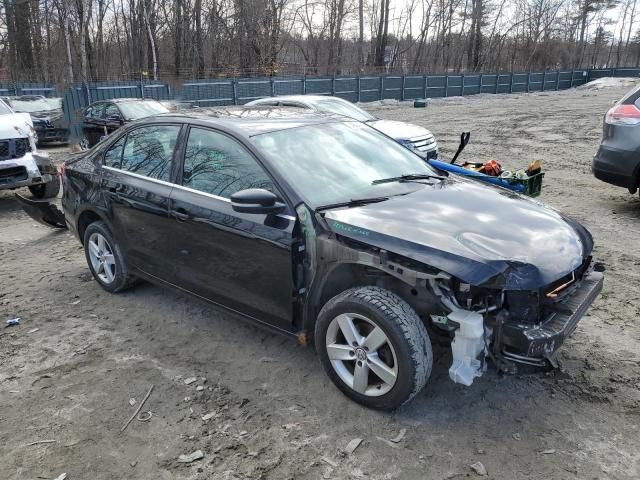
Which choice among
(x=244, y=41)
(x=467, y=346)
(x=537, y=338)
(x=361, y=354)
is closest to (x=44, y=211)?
(x=361, y=354)

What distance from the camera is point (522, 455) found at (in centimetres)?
273

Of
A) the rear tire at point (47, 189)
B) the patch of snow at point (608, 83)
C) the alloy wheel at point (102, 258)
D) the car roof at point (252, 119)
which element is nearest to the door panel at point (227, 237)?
the car roof at point (252, 119)

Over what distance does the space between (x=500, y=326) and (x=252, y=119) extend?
7.78 feet

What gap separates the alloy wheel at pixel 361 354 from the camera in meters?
2.97

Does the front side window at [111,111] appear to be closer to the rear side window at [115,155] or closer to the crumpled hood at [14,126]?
the crumpled hood at [14,126]

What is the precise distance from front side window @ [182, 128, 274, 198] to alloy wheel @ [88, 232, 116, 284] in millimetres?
1413

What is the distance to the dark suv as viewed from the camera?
2803mm

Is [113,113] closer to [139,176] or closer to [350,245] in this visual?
[139,176]

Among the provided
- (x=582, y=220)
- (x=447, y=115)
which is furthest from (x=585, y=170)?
(x=447, y=115)

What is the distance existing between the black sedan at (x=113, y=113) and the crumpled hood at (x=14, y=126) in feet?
13.1

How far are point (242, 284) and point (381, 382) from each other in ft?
3.75

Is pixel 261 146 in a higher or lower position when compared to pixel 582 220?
higher

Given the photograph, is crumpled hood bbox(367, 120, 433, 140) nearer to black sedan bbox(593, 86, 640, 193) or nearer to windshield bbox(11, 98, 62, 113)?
black sedan bbox(593, 86, 640, 193)

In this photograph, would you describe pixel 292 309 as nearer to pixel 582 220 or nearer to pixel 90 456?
pixel 90 456
